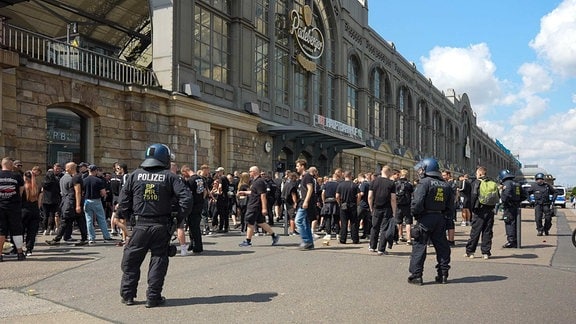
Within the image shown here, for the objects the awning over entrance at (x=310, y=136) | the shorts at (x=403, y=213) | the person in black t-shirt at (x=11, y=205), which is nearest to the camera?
the person in black t-shirt at (x=11, y=205)

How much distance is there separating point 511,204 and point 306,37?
19238 millimetres

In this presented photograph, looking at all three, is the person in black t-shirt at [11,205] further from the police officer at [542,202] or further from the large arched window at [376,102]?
the large arched window at [376,102]

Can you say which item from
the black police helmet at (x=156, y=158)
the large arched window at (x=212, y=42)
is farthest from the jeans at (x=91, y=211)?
the large arched window at (x=212, y=42)

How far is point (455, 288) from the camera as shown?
6816mm

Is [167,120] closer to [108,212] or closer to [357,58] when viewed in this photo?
[108,212]

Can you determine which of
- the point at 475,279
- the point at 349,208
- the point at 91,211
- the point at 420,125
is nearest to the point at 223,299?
the point at 475,279

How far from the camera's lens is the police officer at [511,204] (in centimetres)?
1125

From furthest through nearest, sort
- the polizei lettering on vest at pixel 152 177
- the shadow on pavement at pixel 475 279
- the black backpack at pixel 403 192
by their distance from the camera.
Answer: the black backpack at pixel 403 192, the shadow on pavement at pixel 475 279, the polizei lettering on vest at pixel 152 177

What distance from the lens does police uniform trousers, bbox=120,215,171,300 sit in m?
5.75

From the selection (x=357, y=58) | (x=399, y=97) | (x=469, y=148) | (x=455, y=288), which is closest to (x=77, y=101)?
(x=455, y=288)

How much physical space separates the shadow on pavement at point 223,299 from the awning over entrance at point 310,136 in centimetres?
1796

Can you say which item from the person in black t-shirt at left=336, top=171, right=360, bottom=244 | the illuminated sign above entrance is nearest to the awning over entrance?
the illuminated sign above entrance

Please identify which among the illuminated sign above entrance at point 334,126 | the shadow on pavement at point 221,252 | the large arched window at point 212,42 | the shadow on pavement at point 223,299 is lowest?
the shadow on pavement at point 221,252

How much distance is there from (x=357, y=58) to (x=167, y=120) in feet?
69.8
